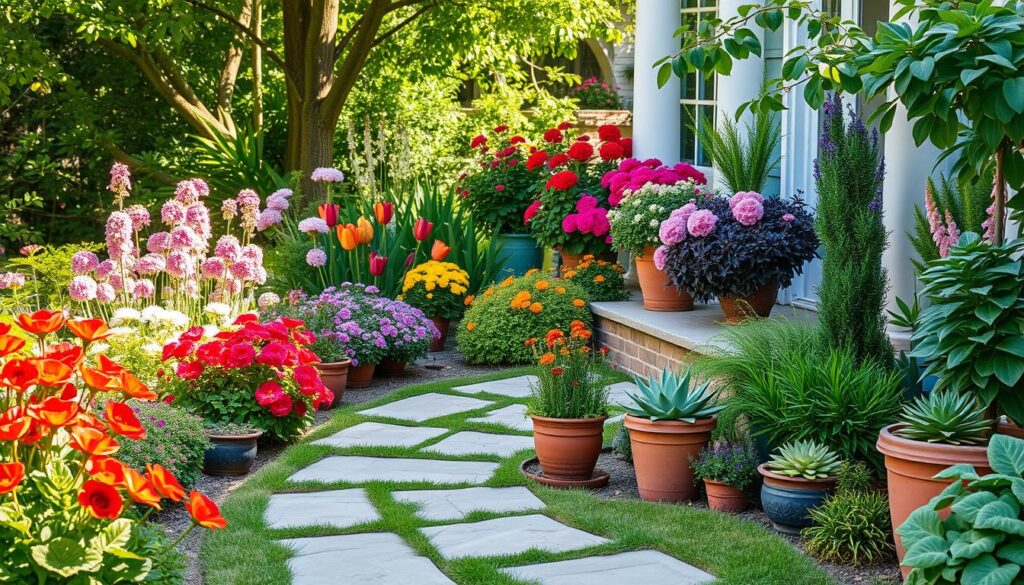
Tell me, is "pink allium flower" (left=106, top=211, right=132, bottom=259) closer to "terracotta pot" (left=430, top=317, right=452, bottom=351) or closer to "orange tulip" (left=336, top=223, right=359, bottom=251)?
"orange tulip" (left=336, top=223, right=359, bottom=251)

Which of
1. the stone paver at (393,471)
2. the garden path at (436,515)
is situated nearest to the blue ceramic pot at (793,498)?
the garden path at (436,515)

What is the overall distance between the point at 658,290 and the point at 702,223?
1062mm

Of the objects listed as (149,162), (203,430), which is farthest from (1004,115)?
(149,162)

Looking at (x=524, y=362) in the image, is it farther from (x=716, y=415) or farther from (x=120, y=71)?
(x=120, y=71)

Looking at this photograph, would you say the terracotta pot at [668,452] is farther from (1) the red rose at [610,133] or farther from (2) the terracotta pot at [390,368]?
(1) the red rose at [610,133]

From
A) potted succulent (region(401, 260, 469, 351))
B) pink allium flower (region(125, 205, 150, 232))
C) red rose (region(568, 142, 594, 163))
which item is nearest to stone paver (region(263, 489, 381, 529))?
pink allium flower (region(125, 205, 150, 232))

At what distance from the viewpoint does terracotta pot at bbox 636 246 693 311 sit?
7020 millimetres

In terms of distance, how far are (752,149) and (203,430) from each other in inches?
149

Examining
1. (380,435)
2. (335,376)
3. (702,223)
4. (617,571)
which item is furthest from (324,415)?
(617,571)

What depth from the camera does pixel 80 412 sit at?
8.98 feet

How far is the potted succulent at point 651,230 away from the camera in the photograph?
6.89 metres

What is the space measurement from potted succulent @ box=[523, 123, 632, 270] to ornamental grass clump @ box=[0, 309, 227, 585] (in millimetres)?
5324

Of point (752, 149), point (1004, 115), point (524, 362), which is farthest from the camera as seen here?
point (524, 362)

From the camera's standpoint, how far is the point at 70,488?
2664 mm
